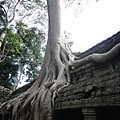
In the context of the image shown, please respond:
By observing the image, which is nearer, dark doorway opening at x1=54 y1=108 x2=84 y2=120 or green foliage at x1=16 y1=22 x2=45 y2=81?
dark doorway opening at x1=54 y1=108 x2=84 y2=120

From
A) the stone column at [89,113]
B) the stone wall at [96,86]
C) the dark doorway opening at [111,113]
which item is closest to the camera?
the stone wall at [96,86]

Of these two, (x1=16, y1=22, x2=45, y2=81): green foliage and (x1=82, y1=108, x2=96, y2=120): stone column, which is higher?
(x1=16, y1=22, x2=45, y2=81): green foliage

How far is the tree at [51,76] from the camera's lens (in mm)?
2866

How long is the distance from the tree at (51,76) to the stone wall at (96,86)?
14cm

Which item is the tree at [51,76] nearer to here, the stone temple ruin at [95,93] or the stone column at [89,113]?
the stone temple ruin at [95,93]

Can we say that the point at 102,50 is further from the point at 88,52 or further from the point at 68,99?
the point at 68,99

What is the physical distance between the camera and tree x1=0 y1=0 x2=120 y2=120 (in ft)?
9.40

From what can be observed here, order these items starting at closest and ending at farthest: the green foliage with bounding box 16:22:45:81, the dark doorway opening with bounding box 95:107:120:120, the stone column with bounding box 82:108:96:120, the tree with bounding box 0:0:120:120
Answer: the stone column with bounding box 82:108:96:120
the dark doorway opening with bounding box 95:107:120:120
the tree with bounding box 0:0:120:120
the green foliage with bounding box 16:22:45:81

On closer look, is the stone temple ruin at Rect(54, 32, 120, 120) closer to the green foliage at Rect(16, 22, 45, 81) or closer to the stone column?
the stone column

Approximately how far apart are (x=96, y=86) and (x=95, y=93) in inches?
4.6

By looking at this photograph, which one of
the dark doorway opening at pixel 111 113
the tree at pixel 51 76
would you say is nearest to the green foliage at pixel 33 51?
the tree at pixel 51 76

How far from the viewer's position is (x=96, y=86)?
206 centimetres

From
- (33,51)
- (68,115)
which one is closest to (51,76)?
(68,115)

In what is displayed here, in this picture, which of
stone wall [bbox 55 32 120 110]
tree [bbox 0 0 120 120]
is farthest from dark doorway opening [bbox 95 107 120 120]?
tree [bbox 0 0 120 120]
